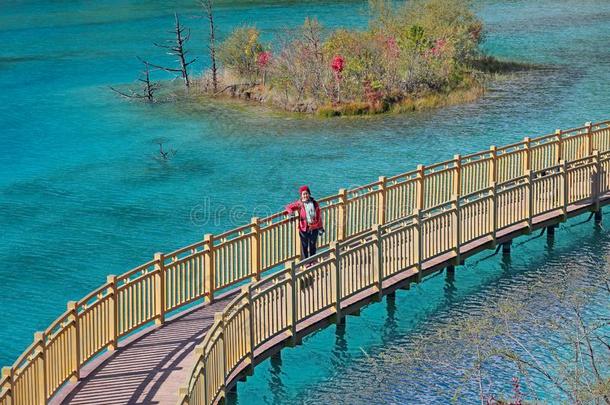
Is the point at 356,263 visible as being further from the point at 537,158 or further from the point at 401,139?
the point at 401,139

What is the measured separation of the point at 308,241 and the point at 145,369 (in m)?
5.46

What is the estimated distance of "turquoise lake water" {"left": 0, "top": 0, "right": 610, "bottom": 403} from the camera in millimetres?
27984

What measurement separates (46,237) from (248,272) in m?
12.3

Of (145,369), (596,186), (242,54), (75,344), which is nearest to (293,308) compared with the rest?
(145,369)

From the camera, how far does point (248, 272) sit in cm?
2588

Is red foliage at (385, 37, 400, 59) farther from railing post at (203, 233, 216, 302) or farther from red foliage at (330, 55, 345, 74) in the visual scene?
railing post at (203, 233, 216, 302)

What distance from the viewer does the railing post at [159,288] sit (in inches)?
899

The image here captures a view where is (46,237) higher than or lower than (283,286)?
lower

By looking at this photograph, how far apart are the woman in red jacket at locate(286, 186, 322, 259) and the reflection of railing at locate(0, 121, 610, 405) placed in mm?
452

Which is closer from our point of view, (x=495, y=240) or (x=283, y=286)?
(x=283, y=286)

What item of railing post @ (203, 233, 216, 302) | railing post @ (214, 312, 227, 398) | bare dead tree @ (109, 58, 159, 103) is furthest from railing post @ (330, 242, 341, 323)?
bare dead tree @ (109, 58, 159, 103)

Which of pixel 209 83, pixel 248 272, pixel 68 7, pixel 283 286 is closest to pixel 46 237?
pixel 248 272

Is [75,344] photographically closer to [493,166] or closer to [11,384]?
[11,384]

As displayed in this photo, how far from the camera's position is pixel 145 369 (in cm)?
2125
